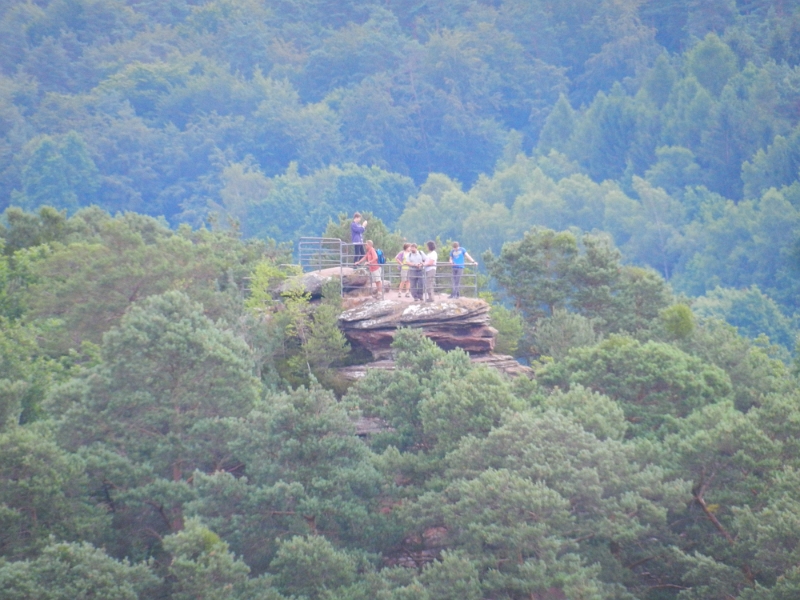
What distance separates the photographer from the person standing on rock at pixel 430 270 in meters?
36.0

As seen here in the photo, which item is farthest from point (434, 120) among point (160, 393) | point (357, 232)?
point (160, 393)

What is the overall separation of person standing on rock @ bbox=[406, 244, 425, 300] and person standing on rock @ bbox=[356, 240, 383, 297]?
892 mm

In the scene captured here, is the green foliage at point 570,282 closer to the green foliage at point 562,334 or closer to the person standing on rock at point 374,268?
the green foliage at point 562,334

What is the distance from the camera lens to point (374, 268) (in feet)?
122

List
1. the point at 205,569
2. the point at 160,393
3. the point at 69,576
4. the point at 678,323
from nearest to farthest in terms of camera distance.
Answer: the point at 69,576, the point at 205,569, the point at 160,393, the point at 678,323

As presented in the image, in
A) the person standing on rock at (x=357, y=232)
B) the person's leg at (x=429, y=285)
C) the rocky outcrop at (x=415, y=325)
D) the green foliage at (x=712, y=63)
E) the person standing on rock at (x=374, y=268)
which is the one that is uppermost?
the green foliage at (x=712, y=63)

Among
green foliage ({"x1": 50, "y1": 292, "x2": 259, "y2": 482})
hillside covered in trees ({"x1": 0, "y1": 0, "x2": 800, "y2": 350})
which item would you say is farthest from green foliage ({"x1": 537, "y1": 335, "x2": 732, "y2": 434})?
hillside covered in trees ({"x1": 0, "y1": 0, "x2": 800, "y2": 350})

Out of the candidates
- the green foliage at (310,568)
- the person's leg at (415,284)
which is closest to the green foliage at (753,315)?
the person's leg at (415,284)

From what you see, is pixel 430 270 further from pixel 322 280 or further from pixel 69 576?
pixel 69 576

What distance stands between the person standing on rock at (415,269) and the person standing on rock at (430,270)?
192 mm

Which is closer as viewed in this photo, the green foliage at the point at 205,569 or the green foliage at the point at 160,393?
the green foliage at the point at 205,569

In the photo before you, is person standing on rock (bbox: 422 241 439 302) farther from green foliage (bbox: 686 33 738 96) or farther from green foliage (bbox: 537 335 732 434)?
green foliage (bbox: 686 33 738 96)

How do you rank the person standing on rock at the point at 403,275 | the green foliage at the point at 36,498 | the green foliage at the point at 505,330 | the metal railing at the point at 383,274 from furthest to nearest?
the green foliage at the point at 505,330 → the metal railing at the point at 383,274 → the person standing on rock at the point at 403,275 → the green foliage at the point at 36,498

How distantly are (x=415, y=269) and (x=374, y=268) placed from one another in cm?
119
